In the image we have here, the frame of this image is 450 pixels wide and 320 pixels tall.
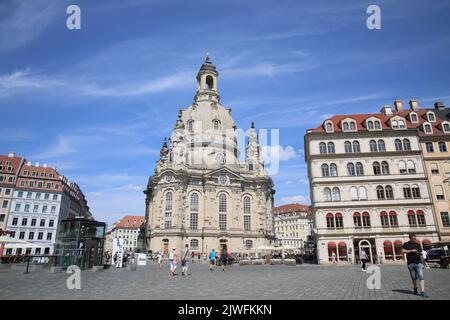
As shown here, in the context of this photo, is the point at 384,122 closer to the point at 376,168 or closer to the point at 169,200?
the point at 376,168

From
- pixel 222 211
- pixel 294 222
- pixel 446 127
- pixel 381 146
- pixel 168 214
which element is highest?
pixel 446 127

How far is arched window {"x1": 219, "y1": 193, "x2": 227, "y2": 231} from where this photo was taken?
217 feet

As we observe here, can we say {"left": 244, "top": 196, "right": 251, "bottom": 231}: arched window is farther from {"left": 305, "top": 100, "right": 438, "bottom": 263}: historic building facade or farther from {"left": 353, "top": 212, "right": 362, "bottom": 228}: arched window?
{"left": 353, "top": 212, "right": 362, "bottom": 228}: arched window

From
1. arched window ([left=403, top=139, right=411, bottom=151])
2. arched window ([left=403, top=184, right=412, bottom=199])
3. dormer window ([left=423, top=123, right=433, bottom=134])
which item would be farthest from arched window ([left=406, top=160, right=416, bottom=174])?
dormer window ([left=423, top=123, right=433, bottom=134])

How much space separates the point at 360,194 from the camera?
3853cm

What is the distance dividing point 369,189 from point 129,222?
11949 cm

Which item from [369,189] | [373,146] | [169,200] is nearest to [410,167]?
[373,146]

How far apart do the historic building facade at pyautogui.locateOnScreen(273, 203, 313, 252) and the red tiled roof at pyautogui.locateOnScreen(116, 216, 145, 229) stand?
62702 millimetres

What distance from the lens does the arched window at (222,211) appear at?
66.2m

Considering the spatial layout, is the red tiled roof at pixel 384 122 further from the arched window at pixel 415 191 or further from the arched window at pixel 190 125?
the arched window at pixel 190 125

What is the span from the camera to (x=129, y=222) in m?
138
